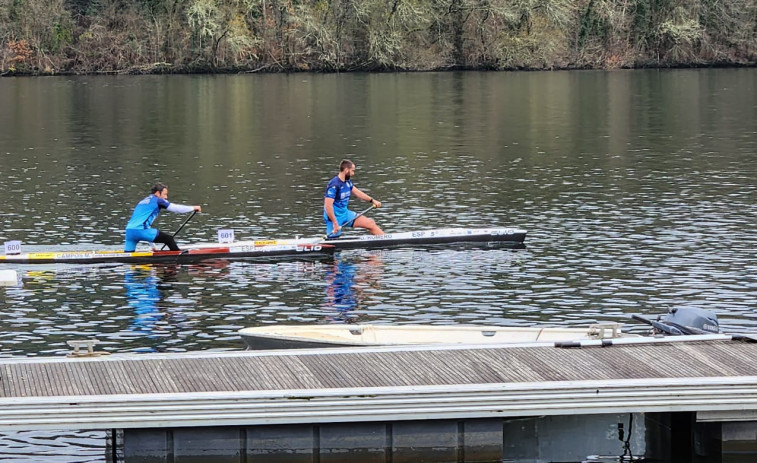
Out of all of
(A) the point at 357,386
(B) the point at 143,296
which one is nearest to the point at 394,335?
(A) the point at 357,386

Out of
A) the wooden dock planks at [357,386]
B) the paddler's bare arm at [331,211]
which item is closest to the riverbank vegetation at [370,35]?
the paddler's bare arm at [331,211]

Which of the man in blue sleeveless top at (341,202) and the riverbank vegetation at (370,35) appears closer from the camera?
the man in blue sleeveless top at (341,202)

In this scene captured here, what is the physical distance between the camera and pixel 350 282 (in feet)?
86.4

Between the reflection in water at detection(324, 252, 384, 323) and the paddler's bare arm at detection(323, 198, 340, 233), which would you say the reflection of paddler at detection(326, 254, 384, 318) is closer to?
the reflection in water at detection(324, 252, 384, 323)

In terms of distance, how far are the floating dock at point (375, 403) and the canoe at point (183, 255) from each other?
1140 cm

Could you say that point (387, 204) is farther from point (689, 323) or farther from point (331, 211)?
point (689, 323)

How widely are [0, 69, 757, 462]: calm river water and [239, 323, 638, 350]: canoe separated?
8.89 feet

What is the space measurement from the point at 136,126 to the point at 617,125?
22.9 metres

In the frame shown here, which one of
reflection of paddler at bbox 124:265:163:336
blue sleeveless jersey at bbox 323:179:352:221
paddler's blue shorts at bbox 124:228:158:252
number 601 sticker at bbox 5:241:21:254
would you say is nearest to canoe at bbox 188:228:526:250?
blue sleeveless jersey at bbox 323:179:352:221

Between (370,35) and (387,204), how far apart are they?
65998mm

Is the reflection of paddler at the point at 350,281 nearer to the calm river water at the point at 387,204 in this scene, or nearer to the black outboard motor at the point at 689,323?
the calm river water at the point at 387,204

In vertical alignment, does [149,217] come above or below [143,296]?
above

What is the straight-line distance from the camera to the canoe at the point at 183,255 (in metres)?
27.6

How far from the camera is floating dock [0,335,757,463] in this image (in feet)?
48.5
